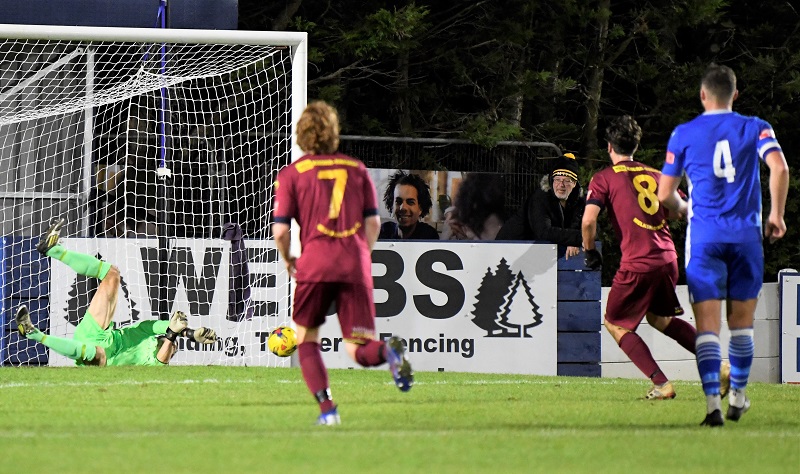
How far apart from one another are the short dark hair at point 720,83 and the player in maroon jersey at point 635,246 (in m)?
1.56

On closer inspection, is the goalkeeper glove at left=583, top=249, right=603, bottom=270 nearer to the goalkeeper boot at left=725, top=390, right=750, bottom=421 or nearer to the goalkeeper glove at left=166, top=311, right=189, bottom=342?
the goalkeeper boot at left=725, top=390, right=750, bottom=421

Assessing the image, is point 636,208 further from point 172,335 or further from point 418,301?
point 172,335

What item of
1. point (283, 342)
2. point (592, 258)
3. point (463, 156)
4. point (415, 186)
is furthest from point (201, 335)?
point (463, 156)

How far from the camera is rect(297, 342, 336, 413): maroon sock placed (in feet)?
24.6

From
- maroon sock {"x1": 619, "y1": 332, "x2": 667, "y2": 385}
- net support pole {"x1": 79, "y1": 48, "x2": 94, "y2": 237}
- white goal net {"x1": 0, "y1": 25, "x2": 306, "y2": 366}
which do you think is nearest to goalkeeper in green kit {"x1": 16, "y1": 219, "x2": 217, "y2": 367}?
white goal net {"x1": 0, "y1": 25, "x2": 306, "y2": 366}

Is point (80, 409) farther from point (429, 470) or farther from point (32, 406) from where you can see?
point (429, 470)

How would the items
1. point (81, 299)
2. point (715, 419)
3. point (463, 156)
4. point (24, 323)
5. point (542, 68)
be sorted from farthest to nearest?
1. point (542, 68)
2. point (463, 156)
3. point (81, 299)
4. point (24, 323)
5. point (715, 419)

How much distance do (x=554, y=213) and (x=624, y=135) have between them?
16.1 feet

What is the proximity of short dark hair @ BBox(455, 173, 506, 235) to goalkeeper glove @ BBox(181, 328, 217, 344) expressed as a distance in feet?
19.3

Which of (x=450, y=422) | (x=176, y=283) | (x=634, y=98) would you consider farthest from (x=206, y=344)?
(x=634, y=98)

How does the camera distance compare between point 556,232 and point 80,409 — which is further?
point 556,232

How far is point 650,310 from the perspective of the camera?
9.70m

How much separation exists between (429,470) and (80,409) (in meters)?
3.31

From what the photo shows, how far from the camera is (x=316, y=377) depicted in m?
7.48
